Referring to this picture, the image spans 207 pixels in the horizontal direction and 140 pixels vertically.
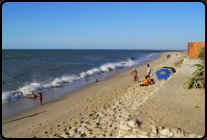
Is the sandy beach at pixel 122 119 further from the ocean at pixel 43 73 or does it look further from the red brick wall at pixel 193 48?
the red brick wall at pixel 193 48

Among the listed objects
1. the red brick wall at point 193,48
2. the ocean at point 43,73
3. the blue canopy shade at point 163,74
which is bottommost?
the ocean at point 43,73

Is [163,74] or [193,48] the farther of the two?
[193,48]

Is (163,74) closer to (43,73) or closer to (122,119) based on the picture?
(122,119)

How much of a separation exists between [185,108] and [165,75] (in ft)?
16.3

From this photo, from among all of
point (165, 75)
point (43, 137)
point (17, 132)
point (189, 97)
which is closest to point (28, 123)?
point (17, 132)

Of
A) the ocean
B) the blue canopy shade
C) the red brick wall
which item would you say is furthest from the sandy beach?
the red brick wall

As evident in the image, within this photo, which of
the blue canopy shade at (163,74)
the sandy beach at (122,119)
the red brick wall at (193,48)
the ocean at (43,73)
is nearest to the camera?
the sandy beach at (122,119)

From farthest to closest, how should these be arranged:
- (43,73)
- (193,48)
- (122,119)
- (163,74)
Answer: (43,73) < (193,48) < (163,74) < (122,119)

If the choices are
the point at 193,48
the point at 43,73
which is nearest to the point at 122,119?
the point at 193,48

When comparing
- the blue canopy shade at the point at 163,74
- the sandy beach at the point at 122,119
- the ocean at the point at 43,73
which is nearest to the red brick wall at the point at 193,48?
the blue canopy shade at the point at 163,74

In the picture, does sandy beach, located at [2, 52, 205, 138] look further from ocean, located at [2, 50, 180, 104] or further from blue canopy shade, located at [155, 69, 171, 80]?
ocean, located at [2, 50, 180, 104]

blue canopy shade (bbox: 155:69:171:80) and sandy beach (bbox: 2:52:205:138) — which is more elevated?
blue canopy shade (bbox: 155:69:171:80)

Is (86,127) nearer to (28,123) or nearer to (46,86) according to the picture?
(28,123)

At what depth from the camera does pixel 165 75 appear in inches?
400
